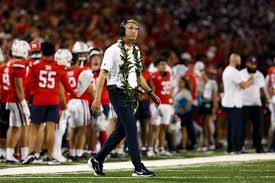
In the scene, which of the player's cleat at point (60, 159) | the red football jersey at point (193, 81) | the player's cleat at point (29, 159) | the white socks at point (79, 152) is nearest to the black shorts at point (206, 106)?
the red football jersey at point (193, 81)

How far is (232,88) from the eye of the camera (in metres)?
19.7

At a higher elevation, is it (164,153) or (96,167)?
(164,153)

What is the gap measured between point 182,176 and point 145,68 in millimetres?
8882

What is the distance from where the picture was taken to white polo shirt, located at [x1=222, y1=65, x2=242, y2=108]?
19625 millimetres

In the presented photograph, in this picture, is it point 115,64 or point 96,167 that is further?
point 96,167

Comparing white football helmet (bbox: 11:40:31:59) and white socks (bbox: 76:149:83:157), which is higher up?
white football helmet (bbox: 11:40:31:59)

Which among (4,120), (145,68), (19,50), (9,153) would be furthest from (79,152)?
(145,68)

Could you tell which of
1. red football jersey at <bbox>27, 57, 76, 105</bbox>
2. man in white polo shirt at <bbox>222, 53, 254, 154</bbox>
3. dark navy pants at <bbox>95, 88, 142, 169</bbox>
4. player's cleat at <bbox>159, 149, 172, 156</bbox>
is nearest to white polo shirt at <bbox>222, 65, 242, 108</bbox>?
man in white polo shirt at <bbox>222, 53, 254, 154</bbox>

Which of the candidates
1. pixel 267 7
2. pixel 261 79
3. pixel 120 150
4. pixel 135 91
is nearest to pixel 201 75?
pixel 261 79

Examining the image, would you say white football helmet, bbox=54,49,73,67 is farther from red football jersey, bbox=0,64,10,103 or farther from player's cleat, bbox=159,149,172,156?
player's cleat, bbox=159,149,172,156

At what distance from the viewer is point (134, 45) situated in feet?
44.4

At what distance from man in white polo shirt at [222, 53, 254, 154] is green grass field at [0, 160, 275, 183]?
4.59 meters

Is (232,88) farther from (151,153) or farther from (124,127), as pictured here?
(124,127)

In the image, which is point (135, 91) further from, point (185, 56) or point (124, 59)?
point (185, 56)
